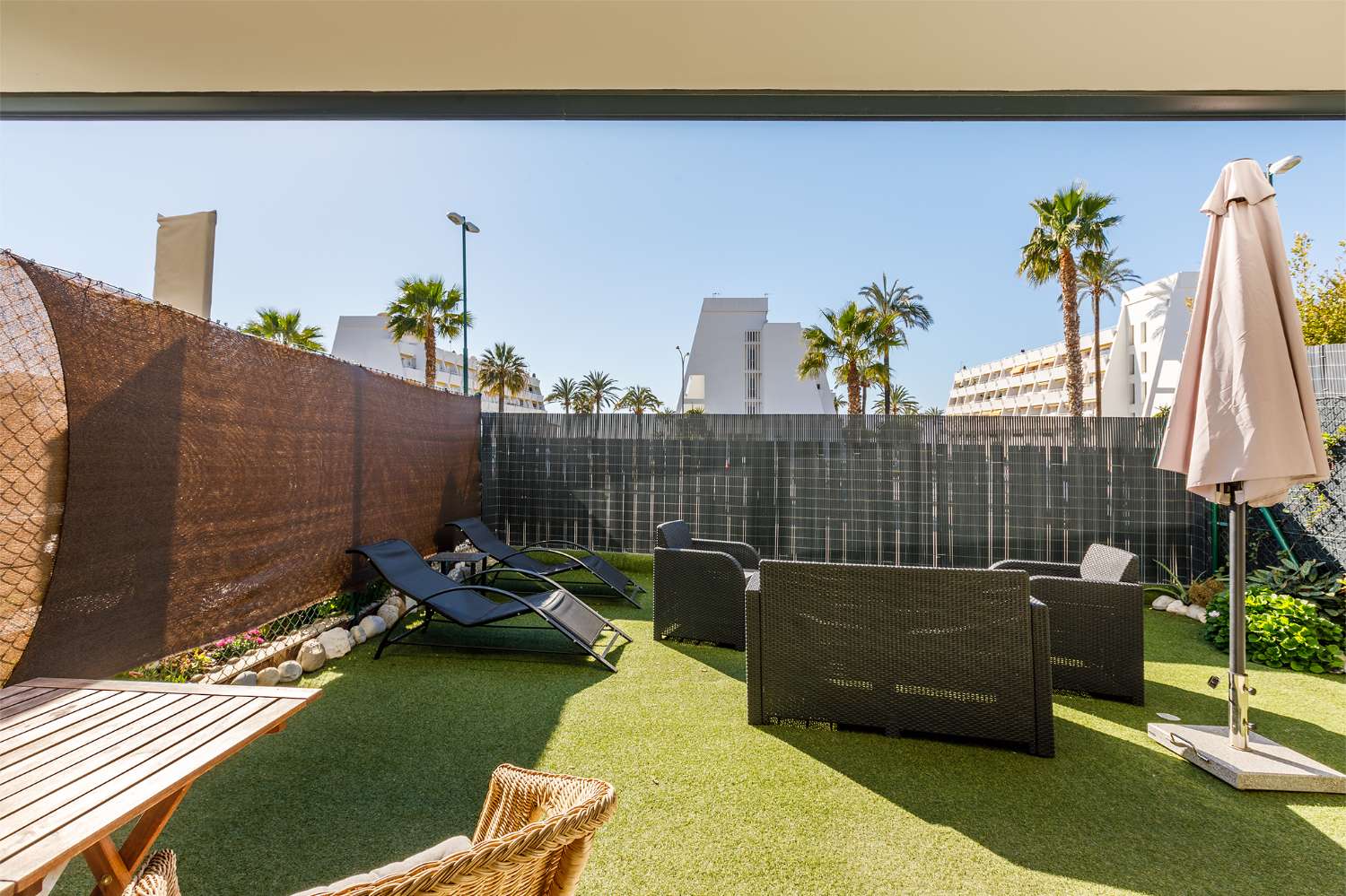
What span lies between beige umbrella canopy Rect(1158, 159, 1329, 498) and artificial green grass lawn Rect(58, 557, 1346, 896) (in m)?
1.35

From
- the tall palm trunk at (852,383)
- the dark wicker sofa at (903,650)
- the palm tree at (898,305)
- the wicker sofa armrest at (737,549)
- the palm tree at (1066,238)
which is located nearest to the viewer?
the dark wicker sofa at (903,650)

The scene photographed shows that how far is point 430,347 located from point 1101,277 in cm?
1888

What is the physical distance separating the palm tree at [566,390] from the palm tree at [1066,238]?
91.5ft

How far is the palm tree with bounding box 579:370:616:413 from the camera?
37.7 m

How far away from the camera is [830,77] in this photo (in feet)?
5.87

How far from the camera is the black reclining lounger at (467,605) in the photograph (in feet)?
12.5

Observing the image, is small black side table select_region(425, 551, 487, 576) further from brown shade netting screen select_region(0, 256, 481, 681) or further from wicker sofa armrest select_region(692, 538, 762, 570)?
wicker sofa armrest select_region(692, 538, 762, 570)

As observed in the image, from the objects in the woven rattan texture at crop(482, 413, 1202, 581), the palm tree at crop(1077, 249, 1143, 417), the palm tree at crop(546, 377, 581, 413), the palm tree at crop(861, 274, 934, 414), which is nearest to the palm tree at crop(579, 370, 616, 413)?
the palm tree at crop(546, 377, 581, 413)

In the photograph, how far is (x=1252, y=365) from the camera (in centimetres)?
230

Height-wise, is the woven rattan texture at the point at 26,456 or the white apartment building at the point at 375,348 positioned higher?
the white apartment building at the point at 375,348

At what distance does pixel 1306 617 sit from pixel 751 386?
33086 mm

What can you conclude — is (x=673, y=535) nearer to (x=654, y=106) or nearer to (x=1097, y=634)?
(x=1097, y=634)

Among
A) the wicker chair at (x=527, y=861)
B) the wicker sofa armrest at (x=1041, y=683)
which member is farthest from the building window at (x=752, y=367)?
the wicker chair at (x=527, y=861)

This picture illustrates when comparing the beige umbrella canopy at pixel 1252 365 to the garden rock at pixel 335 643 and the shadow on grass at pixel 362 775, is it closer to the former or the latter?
the shadow on grass at pixel 362 775
